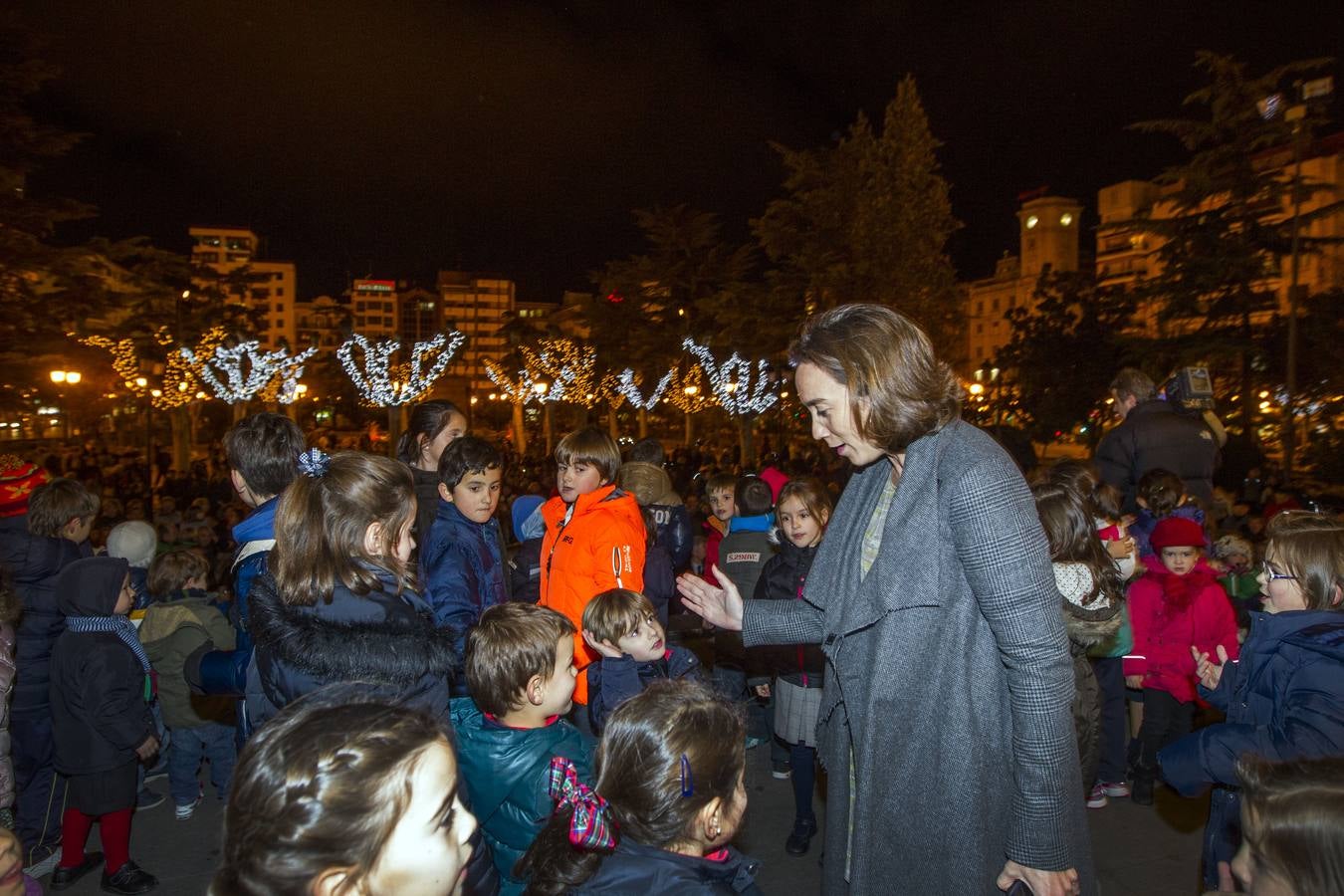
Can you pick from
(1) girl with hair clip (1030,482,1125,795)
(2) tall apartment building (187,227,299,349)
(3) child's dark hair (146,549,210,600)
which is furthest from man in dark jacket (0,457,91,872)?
(2) tall apartment building (187,227,299,349)

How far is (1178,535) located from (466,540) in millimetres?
3785

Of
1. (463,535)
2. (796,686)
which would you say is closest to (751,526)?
(796,686)

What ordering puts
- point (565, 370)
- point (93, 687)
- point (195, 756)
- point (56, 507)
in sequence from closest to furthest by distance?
point (93, 687) → point (56, 507) → point (195, 756) → point (565, 370)

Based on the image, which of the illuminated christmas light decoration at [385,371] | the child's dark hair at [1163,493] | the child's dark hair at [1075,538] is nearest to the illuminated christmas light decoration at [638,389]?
the illuminated christmas light decoration at [385,371]

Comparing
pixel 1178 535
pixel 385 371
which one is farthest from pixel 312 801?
pixel 385 371

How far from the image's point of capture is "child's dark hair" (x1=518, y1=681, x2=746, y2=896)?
1.76m

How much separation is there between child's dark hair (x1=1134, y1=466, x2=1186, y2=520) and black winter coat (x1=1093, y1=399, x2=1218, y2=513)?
0.31 m

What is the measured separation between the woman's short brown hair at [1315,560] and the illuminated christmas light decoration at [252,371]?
1093 inches

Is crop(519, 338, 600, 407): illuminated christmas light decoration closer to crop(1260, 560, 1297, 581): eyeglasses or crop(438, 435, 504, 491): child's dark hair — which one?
crop(438, 435, 504, 491): child's dark hair

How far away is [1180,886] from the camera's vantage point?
12.1 feet

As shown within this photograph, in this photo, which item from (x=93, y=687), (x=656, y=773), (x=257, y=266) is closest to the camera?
(x=656, y=773)

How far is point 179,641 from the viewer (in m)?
4.65

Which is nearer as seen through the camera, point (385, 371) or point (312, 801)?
point (312, 801)

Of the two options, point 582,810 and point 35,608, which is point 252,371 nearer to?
point 35,608
